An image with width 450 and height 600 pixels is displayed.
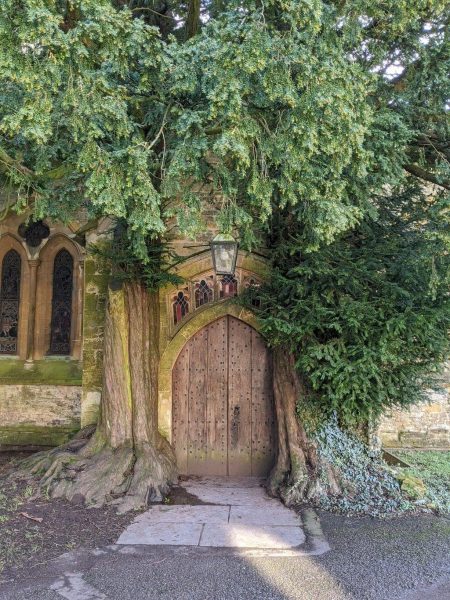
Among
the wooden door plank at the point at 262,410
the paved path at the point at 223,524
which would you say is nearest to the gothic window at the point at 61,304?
the wooden door plank at the point at 262,410

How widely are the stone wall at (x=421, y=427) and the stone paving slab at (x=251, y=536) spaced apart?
4115mm

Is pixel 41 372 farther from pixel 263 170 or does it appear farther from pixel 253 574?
pixel 263 170

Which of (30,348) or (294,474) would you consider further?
(30,348)

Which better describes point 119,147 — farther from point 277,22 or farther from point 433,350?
point 433,350

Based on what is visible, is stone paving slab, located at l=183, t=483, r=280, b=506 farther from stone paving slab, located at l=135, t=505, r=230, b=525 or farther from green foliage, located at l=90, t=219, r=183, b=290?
green foliage, located at l=90, t=219, r=183, b=290

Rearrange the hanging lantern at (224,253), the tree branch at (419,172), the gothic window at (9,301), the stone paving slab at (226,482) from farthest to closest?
1. the gothic window at (9,301)
2. the stone paving slab at (226,482)
3. the tree branch at (419,172)
4. the hanging lantern at (224,253)

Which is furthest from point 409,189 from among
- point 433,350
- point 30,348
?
point 30,348

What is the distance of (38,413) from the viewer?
7.83 metres

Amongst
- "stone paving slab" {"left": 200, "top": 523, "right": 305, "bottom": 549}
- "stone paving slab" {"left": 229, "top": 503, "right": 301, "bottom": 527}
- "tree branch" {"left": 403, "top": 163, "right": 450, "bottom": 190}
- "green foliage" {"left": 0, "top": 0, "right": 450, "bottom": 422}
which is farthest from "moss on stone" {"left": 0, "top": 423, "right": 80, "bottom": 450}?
"tree branch" {"left": 403, "top": 163, "right": 450, "bottom": 190}

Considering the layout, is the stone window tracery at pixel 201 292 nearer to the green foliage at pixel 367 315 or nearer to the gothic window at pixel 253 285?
the gothic window at pixel 253 285

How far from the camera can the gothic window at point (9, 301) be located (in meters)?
8.24

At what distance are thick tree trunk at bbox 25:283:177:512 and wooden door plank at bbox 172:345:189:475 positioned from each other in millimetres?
438

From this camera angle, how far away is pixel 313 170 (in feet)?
14.0

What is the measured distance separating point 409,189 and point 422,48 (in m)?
1.62
